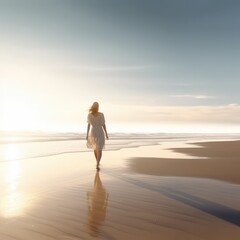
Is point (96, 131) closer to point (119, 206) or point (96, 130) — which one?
point (96, 130)

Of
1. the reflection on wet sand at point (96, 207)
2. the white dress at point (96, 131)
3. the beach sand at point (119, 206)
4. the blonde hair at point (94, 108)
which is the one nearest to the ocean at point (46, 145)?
the white dress at point (96, 131)

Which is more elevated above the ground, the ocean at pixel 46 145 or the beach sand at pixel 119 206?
the ocean at pixel 46 145

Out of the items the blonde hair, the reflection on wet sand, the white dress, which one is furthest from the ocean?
the reflection on wet sand

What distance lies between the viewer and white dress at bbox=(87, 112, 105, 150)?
11805mm

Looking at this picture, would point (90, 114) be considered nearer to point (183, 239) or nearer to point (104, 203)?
point (104, 203)

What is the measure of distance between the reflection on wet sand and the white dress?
338cm

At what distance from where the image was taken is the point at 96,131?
11891 mm

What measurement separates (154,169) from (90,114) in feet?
10.8

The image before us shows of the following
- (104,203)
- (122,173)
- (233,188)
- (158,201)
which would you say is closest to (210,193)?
(233,188)

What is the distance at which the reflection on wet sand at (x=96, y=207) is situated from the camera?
481 centimetres

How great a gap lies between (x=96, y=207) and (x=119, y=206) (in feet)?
1.53

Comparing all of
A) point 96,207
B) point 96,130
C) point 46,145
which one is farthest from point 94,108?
point 46,145

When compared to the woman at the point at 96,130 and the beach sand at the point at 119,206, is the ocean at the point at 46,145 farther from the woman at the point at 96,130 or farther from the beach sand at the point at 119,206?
the beach sand at the point at 119,206

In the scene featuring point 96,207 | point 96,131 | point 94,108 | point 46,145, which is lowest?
point 96,207
